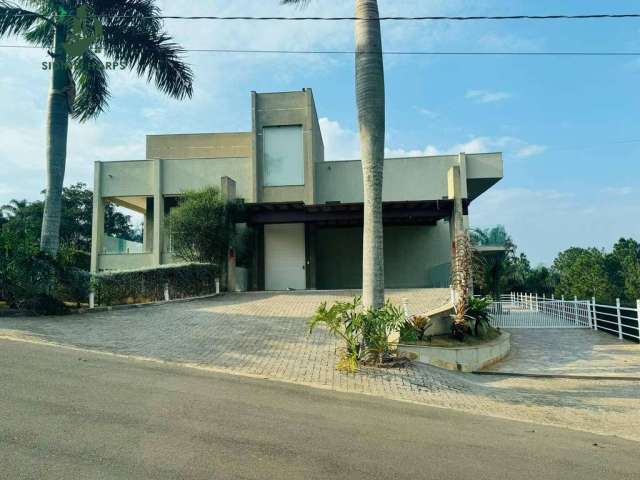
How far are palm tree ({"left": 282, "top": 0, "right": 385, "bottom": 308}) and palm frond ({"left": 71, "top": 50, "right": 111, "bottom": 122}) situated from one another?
32.2ft

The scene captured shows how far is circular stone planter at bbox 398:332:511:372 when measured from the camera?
35.5ft

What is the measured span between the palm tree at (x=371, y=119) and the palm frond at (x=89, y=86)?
32.2 ft

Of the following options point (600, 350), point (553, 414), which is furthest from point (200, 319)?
point (600, 350)

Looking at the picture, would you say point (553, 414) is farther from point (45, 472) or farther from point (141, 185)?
point (141, 185)

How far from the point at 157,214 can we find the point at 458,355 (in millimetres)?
17580

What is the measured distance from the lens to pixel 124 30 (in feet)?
50.7

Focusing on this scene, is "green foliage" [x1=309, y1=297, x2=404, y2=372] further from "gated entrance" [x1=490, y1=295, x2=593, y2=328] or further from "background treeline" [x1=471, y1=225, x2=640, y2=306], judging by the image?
"background treeline" [x1=471, y1=225, x2=640, y2=306]

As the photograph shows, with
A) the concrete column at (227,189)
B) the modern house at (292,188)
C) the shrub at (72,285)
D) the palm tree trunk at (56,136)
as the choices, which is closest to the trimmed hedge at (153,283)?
the shrub at (72,285)

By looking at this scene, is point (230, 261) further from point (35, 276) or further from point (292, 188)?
point (35, 276)

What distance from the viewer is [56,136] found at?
1438 cm

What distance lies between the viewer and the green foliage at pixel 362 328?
30.0ft

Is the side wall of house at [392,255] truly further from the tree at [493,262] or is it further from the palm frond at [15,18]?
the palm frond at [15,18]

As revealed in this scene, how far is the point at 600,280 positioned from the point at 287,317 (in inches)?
1836

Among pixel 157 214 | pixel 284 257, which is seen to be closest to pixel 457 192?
pixel 284 257
